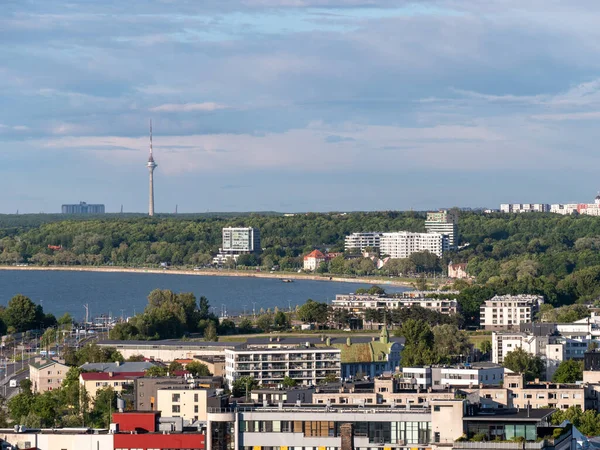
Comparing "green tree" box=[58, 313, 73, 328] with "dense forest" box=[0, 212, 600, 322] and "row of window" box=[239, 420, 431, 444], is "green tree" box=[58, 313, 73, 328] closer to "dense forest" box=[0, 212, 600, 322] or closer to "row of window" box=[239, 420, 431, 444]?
"dense forest" box=[0, 212, 600, 322]

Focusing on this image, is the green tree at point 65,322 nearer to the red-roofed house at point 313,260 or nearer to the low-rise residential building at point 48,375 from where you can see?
the low-rise residential building at point 48,375

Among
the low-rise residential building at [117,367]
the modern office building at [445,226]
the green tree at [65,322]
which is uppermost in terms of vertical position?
the modern office building at [445,226]

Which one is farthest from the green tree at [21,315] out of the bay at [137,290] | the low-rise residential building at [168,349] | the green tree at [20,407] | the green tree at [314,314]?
the green tree at [20,407]

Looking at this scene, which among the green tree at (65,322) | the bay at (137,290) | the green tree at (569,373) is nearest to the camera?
the green tree at (569,373)

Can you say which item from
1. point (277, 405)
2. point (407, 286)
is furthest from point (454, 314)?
point (277, 405)

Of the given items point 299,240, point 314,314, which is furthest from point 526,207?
point 314,314

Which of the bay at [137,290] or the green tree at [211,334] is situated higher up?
the bay at [137,290]

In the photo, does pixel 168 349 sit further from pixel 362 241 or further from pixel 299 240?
pixel 299 240

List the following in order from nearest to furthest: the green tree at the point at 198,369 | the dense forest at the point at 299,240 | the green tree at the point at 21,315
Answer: the green tree at the point at 198,369 → the green tree at the point at 21,315 → the dense forest at the point at 299,240
